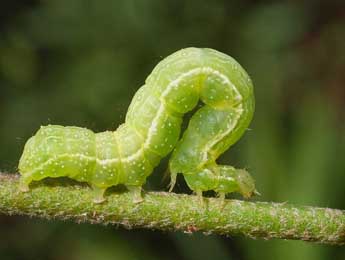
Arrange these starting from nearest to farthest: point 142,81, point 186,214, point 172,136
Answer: point 186,214
point 172,136
point 142,81

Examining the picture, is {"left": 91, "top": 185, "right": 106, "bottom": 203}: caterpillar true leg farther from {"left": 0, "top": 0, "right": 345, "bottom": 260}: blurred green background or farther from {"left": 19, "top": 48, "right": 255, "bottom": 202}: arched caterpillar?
{"left": 0, "top": 0, "right": 345, "bottom": 260}: blurred green background

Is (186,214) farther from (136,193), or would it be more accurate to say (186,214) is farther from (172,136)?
(172,136)

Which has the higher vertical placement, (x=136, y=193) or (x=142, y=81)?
(x=142, y=81)

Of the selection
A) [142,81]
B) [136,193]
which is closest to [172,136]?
[136,193]

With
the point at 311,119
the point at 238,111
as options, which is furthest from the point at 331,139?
the point at 238,111

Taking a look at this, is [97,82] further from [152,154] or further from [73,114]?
[152,154]

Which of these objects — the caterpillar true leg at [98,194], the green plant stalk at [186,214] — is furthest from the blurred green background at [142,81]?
the caterpillar true leg at [98,194]
